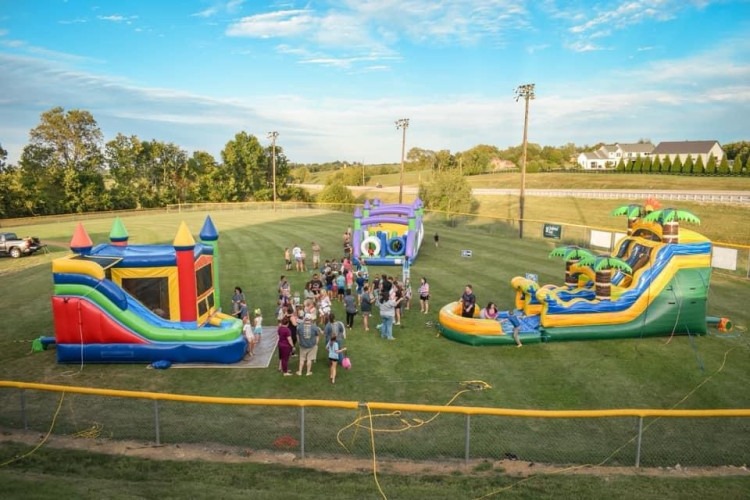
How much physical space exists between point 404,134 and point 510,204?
639 inches

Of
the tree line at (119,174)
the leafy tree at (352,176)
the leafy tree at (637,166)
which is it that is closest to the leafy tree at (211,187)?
the tree line at (119,174)

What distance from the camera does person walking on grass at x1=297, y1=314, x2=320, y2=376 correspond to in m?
11.9

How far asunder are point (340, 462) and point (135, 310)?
25.3ft

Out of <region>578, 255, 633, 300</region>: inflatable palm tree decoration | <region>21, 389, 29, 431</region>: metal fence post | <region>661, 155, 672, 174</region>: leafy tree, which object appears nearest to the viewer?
<region>21, 389, 29, 431</region>: metal fence post

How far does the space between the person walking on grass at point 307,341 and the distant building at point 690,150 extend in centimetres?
9717

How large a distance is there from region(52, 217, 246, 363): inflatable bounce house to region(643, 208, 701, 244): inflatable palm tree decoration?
12.6 m

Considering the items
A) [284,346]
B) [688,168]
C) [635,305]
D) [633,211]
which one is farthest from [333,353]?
[688,168]

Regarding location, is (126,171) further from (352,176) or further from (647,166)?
(647,166)

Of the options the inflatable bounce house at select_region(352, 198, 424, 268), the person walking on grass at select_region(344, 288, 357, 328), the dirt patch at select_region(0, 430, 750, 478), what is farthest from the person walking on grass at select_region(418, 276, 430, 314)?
the dirt patch at select_region(0, 430, 750, 478)

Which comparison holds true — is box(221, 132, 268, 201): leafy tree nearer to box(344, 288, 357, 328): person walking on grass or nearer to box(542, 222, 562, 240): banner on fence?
box(542, 222, 562, 240): banner on fence

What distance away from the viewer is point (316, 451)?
8.82 m

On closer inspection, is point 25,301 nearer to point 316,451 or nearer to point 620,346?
point 316,451

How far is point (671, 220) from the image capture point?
1448 centimetres

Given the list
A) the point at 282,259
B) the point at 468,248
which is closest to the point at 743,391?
the point at 468,248
